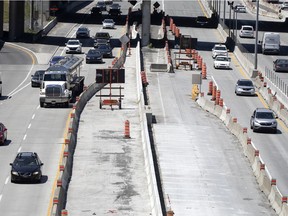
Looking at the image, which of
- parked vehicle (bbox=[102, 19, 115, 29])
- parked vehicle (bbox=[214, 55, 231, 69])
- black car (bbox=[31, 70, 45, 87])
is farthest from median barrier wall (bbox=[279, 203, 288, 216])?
parked vehicle (bbox=[102, 19, 115, 29])

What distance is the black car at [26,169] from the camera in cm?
4944

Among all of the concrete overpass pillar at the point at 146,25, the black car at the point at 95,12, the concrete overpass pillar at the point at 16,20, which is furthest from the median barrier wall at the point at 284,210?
the black car at the point at 95,12

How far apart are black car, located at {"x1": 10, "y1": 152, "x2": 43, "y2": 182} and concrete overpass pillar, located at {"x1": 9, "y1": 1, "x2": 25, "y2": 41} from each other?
71034mm

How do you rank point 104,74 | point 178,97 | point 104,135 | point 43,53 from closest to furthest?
point 104,135
point 104,74
point 178,97
point 43,53

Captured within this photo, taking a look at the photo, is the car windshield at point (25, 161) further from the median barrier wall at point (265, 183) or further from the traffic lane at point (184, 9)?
the traffic lane at point (184, 9)

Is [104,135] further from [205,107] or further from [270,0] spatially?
[270,0]

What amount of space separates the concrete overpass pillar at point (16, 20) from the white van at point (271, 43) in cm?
2674

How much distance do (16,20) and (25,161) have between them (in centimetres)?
7244

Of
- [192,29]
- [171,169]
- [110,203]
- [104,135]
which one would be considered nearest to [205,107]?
[104,135]

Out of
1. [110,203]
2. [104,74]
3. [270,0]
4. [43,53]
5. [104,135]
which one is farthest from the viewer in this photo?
[270,0]

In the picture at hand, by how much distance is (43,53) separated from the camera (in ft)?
358

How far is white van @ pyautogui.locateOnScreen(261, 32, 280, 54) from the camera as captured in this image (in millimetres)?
113562

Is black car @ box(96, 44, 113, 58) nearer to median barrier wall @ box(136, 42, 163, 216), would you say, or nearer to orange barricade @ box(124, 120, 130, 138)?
median barrier wall @ box(136, 42, 163, 216)

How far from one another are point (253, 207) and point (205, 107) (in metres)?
28.9
